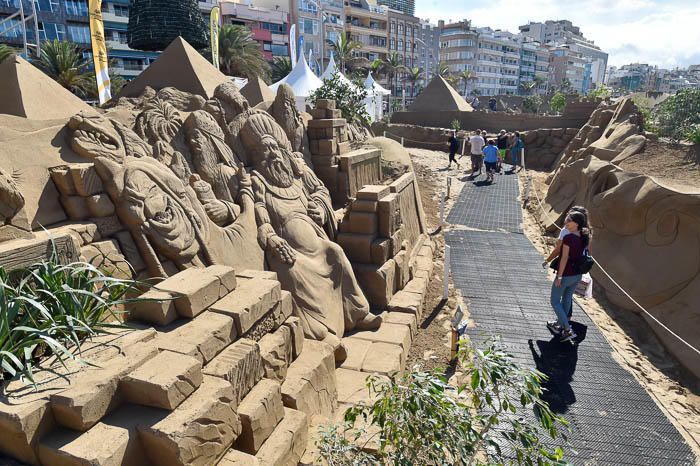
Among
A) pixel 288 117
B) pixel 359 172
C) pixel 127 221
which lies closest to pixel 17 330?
pixel 127 221

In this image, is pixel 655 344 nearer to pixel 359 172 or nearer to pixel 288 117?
pixel 359 172

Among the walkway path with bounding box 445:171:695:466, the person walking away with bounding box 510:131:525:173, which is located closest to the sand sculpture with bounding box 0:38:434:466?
the walkway path with bounding box 445:171:695:466

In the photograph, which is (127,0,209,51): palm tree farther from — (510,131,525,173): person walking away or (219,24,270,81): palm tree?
(219,24,270,81): palm tree

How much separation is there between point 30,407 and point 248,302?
134 cm

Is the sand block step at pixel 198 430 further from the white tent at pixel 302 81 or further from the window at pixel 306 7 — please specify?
the window at pixel 306 7

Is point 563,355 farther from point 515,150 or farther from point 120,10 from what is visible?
point 120,10

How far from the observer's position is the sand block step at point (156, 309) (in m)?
2.77

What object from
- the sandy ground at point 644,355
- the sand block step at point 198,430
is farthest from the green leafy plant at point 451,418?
the sandy ground at point 644,355

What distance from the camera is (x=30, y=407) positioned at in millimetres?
1945

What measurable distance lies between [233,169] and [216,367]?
120 inches

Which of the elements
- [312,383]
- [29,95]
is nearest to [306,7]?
[29,95]

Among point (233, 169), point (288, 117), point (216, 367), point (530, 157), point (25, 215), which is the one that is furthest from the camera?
point (530, 157)

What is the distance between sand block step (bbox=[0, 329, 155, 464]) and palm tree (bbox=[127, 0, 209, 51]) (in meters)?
7.55

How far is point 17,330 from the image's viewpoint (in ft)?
6.89
